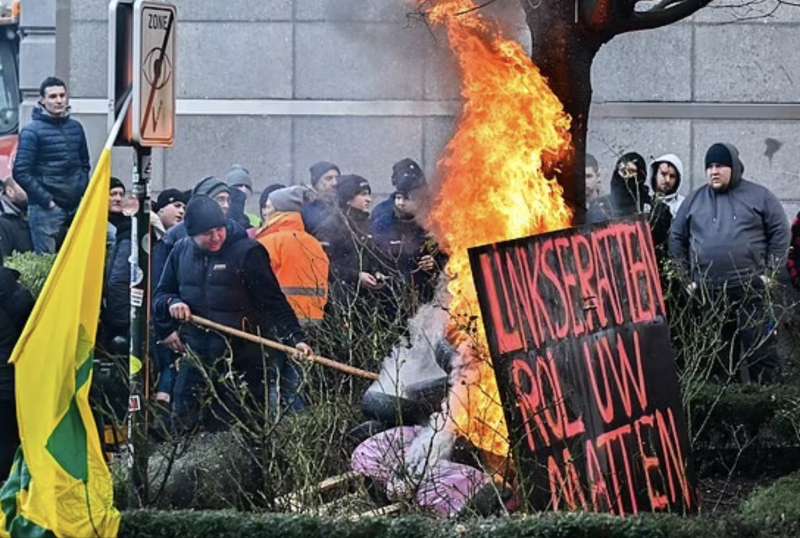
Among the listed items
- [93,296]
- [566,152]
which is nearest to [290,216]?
[566,152]

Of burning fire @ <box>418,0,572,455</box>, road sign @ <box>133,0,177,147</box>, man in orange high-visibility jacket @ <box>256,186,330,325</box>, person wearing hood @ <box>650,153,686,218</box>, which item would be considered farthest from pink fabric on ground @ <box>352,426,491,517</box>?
person wearing hood @ <box>650,153,686,218</box>

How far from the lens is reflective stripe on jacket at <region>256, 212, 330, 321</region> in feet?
35.6

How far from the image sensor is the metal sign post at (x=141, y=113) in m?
7.36

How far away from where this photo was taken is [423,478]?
23.8 ft

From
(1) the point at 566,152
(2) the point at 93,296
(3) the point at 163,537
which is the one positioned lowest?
(3) the point at 163,537

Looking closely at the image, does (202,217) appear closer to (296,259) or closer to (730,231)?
(296,259)

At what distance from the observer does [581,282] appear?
7.45 m

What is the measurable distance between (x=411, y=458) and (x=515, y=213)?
1460mm

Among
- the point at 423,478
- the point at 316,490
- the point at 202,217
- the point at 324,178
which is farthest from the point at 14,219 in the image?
the point at 423,478

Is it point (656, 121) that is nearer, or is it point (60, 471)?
point (60, 471)

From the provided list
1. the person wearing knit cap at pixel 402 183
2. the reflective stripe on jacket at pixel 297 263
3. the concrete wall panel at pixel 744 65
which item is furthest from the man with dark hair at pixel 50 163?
the concrete wall panel at pixel 744 65

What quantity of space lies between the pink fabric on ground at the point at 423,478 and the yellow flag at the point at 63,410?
1288 mm

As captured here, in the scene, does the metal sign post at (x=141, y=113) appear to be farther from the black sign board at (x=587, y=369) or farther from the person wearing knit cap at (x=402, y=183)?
the person wearing knit cap at (x=402, y=183)

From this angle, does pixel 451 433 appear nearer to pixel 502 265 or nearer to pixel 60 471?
pixel 502 265
